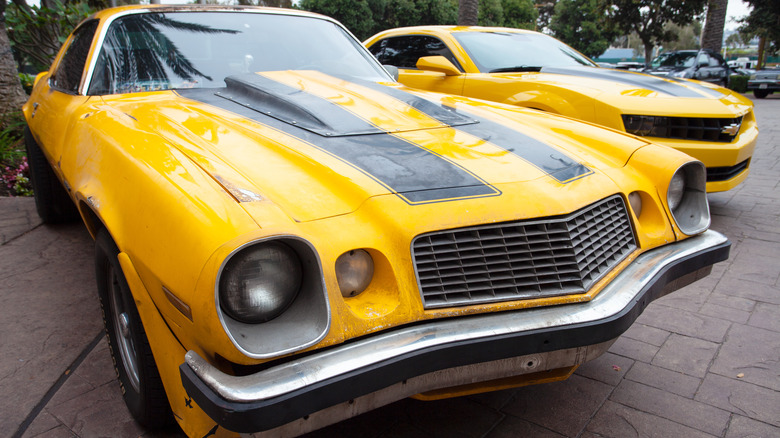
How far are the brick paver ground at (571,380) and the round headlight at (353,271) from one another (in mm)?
773

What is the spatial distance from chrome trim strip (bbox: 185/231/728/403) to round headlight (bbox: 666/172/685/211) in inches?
17.5

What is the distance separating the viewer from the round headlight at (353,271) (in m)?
1.55

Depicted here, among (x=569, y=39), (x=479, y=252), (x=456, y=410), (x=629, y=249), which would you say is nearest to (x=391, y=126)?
(x=479, y=252)

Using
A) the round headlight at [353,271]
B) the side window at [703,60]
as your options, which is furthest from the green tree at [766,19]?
the round headlight at [353,271]

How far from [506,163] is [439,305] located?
638mm

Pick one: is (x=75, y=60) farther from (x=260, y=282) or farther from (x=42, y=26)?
(x=42, y=26)

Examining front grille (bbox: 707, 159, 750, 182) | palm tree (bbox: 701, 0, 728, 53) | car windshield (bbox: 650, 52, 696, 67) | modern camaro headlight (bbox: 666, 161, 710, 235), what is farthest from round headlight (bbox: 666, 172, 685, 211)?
palm tree (bbox: 701, 0, 728, 53)

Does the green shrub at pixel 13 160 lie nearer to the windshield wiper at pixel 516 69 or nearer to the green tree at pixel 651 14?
the windshield wiper at pixel 516 69

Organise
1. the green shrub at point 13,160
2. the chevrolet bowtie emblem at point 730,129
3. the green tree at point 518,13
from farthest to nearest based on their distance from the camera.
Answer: the green tree at point 518,13 → the green shrub at point 13,160 → the chevrolet bowtie emblem at point 730,129

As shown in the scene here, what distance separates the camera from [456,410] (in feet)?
7.16

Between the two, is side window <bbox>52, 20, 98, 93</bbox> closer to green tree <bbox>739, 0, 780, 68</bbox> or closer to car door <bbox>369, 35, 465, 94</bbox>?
car door <bbox>369, 35, 465, 94</bbox>

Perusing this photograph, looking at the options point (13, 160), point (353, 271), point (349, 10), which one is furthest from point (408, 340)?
point (349, 10)

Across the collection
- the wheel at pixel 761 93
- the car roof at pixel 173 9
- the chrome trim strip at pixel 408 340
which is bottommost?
the wheel at pixel 761 93

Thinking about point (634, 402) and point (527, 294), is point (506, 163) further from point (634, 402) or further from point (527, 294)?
point (634, 402)
